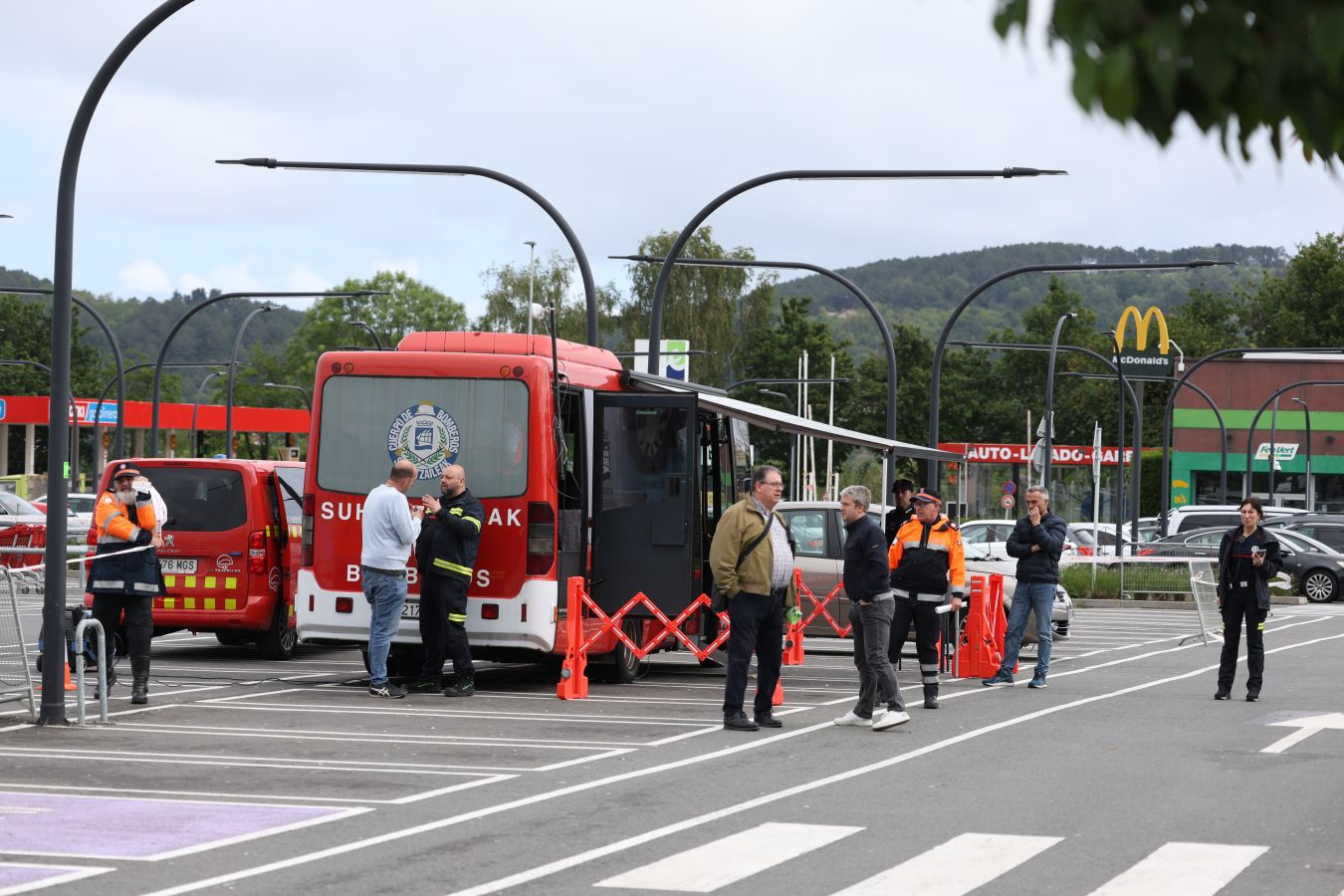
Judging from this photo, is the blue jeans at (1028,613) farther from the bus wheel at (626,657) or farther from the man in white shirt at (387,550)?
the man in white shirt at (387,550)

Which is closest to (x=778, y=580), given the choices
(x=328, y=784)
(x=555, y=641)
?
(x=555, y=641)

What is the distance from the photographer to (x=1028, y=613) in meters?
17.5

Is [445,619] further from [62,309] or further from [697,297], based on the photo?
[697,297]

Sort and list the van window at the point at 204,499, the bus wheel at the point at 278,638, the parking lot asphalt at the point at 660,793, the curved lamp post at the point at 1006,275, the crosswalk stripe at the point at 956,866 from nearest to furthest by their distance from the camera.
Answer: the crosswalk stripe at the point at 956,866 → the parking lot asphalt at the point at 660,793 → the van window at the point at 204,499 → the bus wheel at the point at 278,638 → the curved lamp post at the point at 1006,275

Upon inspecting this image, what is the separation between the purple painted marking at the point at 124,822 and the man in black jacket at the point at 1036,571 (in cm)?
947

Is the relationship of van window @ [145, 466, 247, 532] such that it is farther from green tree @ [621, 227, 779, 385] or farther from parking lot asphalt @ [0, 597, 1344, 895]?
green tree @ [621, 227, 779, 385]

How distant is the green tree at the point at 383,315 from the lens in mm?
116062

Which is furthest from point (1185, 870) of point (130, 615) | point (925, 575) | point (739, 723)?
point (130, 615)

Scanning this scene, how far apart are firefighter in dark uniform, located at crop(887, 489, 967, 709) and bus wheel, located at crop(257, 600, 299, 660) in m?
6.85

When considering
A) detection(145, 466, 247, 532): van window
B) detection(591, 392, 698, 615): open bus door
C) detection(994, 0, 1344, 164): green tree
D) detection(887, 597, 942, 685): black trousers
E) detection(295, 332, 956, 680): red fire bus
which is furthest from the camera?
detection(145, 466, 247, 532): van window

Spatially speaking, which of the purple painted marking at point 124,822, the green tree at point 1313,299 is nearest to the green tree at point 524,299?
the green tree at point 1313,299

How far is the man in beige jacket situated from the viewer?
13633 millimetres

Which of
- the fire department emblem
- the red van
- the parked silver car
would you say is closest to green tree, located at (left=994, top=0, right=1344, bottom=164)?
the fire department emblem

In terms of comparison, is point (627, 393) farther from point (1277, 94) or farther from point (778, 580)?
point (1277, 94)
